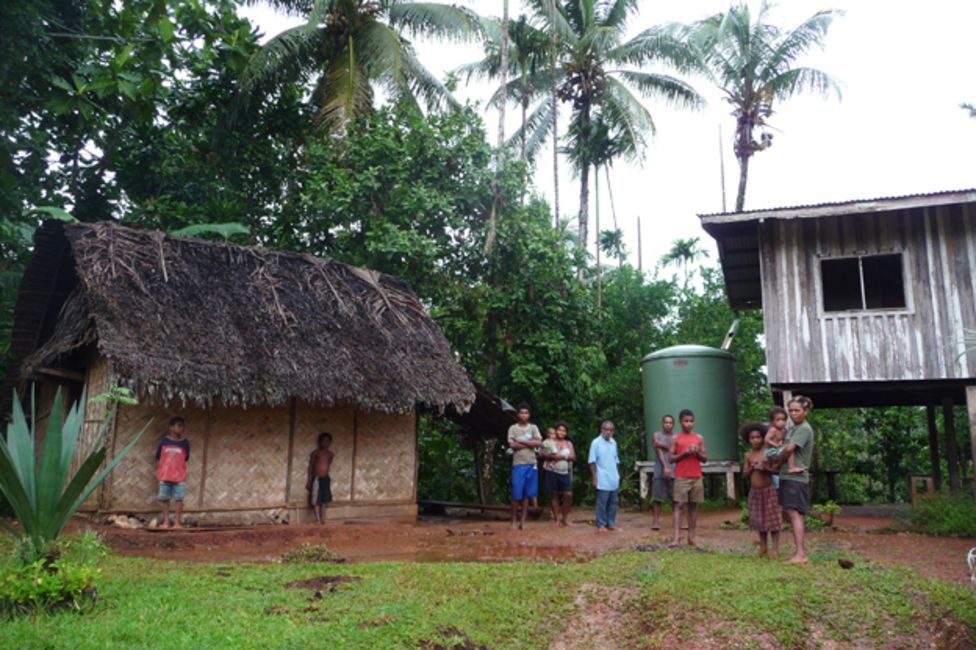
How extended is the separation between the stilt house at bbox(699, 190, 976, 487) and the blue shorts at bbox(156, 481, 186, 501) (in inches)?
307

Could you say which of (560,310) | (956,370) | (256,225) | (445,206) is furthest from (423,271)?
(956,370)

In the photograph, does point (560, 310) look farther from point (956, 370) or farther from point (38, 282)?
point (38, 282)

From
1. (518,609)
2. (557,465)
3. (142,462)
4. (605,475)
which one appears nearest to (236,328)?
(142,462)

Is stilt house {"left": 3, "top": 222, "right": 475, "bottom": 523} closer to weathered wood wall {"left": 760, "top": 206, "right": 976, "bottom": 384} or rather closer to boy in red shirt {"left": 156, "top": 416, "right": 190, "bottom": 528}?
boy in red shirt {"left": 156, "top": 416, "right": 190, "bottom": 528}

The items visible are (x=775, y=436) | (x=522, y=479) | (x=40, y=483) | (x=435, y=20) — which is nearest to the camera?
(x=40, y=483)

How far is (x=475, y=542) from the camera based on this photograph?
964 cm

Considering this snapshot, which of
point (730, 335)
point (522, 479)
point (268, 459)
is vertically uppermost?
point (730, 335)

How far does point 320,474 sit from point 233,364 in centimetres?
207

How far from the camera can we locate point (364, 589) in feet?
19.8

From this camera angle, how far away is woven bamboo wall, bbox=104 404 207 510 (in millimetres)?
9789

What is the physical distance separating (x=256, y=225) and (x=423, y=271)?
15.5 ft

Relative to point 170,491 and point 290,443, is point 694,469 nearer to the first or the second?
point 290,443

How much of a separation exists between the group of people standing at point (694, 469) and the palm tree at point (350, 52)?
347 inches

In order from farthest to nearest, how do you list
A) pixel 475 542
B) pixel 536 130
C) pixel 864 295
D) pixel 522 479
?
pixel 536 130 → pixel 864 295 → pixel 522 479 → pixel 475 542
